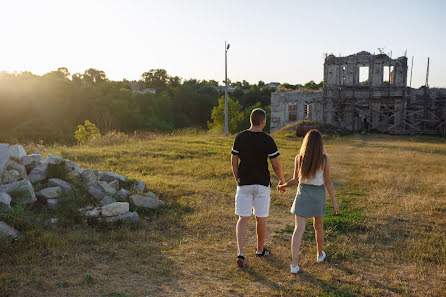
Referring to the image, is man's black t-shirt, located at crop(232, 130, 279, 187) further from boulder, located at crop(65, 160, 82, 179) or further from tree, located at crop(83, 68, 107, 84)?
tree, located at crop(83, 68, 107, 84)

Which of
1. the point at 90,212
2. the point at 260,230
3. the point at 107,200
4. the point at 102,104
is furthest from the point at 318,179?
the point at 102,104

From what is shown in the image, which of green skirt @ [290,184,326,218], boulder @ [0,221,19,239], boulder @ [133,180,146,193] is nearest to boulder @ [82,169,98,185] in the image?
boulder @ [133,180,146,193]

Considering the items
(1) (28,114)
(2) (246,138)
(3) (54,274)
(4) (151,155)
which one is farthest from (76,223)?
(1) (28,114)

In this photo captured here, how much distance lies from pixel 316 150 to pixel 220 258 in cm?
→ 212

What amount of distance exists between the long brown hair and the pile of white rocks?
11.3 feet

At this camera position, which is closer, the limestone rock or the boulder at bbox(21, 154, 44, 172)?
the boulder at bbox(21, 154, 44, 172)

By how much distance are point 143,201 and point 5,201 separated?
2.41 m

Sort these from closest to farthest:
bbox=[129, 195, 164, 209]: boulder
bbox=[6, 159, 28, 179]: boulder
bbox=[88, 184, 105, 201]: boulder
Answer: bbox=[6, 159, 28, 179]: boulder, bbox=[88, 184, 105, 201]: boulder, bbox=[129, 195, 164, 209]: boulder

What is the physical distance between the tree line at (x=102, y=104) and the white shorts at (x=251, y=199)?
29089 mm

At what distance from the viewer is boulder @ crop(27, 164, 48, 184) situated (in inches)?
287

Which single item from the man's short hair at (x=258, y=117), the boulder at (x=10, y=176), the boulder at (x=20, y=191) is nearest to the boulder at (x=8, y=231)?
the boulder at (x=20, y=191)

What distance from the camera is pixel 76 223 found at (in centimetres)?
630

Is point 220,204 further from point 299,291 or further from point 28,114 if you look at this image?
point 28,114

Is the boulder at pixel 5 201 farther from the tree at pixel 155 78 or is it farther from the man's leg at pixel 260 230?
the tree at pixel 155 78
